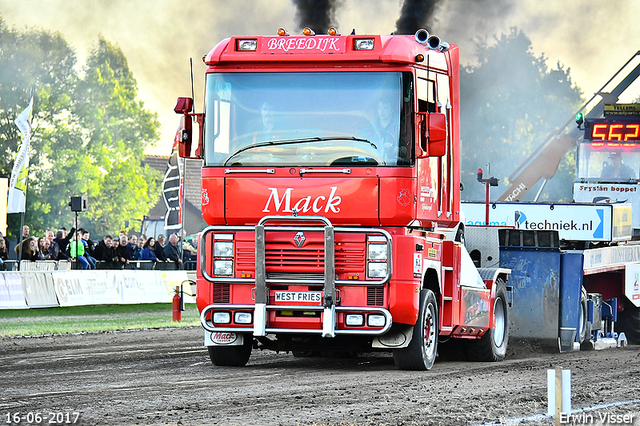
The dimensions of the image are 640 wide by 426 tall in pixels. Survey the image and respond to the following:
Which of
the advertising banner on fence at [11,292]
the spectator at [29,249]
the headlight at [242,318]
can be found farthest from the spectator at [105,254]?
the headlight at [242,318]

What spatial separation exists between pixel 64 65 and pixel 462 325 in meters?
48.7

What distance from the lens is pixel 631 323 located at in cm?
1967

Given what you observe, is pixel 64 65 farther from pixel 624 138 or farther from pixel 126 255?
pixel 624 138

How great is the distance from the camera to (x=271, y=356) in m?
15.3

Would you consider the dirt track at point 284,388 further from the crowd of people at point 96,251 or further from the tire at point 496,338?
the crowd of people at point 96,251

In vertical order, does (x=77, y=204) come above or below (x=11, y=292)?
above

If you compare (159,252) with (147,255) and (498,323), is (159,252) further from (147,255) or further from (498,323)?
(498,323)

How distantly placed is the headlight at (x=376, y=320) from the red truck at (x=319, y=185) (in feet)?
0.05

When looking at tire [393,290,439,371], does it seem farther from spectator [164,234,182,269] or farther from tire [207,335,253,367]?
spectator [164,234,182,269]

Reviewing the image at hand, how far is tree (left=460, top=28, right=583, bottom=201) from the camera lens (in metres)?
72.4

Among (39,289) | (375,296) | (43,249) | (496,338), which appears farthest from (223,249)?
(43,249)

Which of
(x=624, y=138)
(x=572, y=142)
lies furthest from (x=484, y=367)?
(x=572, y=142)

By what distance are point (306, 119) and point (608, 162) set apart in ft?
46.5

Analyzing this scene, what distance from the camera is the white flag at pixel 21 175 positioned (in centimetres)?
2402
